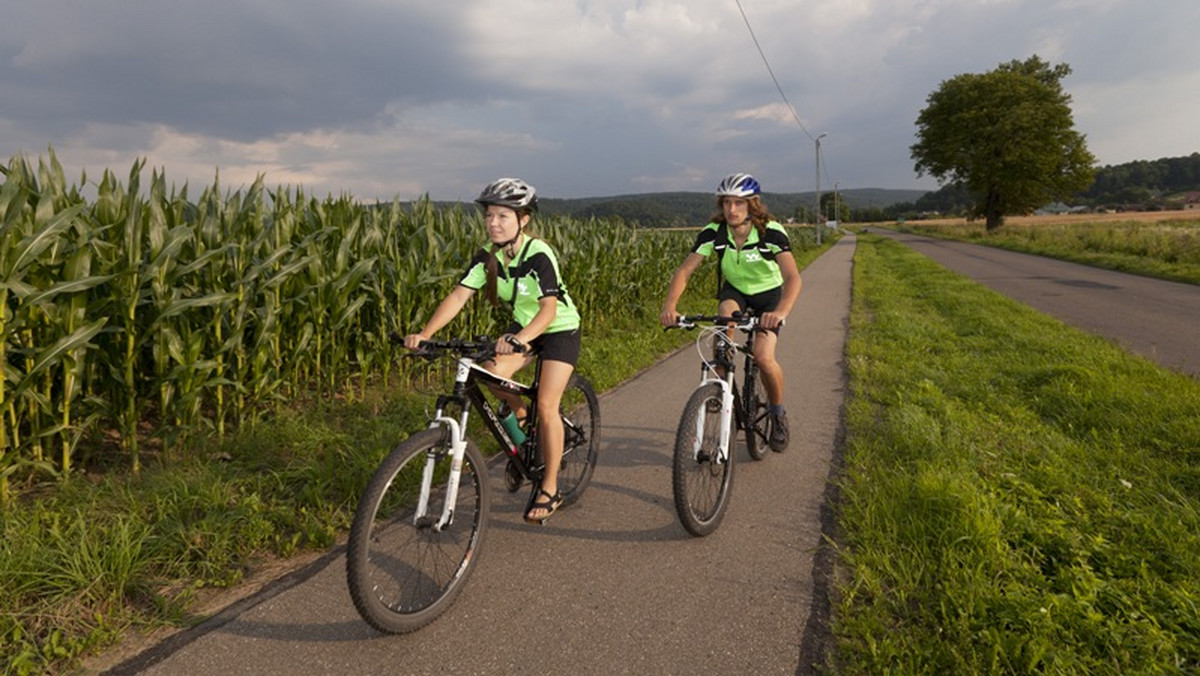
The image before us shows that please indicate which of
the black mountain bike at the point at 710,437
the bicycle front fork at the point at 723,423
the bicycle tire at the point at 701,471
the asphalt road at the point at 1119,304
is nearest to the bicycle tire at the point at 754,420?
the black mountain bike at the point at 710,437

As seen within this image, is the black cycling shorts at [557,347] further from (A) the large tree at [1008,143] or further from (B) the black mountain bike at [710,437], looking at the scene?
(A) the large tree at [1008,143]

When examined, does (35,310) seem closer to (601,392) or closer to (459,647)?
(459,647)

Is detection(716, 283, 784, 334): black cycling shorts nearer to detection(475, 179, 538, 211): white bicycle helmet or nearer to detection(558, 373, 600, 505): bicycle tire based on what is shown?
detection(558, 373, 600, 505): bicycle tire

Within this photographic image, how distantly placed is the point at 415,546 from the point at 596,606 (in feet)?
3.04

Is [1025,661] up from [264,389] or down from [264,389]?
down

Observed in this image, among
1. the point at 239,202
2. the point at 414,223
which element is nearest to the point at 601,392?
the point at 414,223

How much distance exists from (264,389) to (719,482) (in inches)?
137

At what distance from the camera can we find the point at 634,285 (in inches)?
470

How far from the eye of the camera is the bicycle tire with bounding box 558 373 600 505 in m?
3.77

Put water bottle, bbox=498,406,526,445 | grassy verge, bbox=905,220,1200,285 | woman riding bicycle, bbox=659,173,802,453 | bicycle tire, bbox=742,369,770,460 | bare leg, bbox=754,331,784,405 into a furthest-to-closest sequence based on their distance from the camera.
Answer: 1. grassy verge, bbox=905,220,1200,285
2. bicycle tire, bbox=742,369,770,460
3. bare leg, bbox=754,331,784,405
4. woman riding bicycle, bbox=659,173,802,453
5. water bottle, bbox=498,406,526,445

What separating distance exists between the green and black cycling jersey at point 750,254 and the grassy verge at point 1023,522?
1438mm

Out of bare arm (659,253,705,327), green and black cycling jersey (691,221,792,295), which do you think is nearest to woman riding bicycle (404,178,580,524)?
bare arm (659,253,705,327)

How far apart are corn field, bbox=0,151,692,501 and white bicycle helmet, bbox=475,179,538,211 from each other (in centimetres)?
205

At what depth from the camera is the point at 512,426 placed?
3.37 metres
